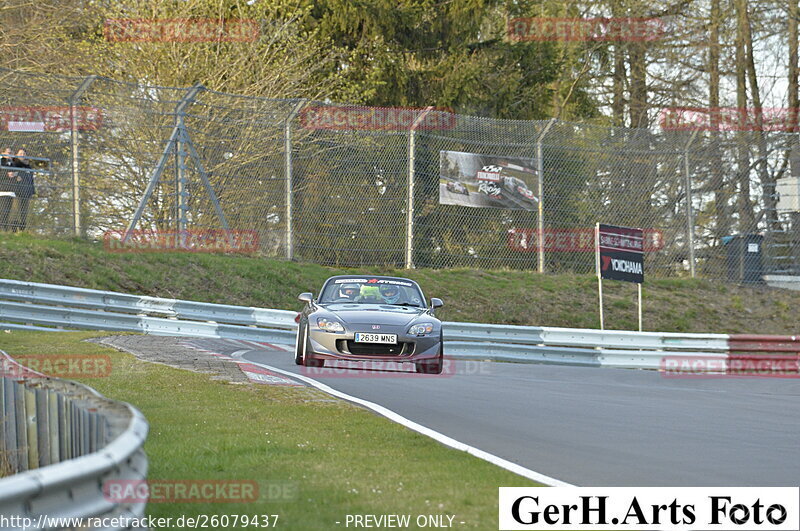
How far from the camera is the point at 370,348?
42.3 feet

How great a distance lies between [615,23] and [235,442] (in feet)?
115

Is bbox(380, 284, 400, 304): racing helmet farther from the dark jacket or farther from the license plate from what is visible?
the dark jacket

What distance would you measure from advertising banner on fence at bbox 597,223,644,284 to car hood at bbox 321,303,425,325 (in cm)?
828

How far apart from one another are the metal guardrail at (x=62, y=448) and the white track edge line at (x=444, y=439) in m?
2.87

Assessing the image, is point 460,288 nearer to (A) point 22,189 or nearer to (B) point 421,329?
(A) point 22,189

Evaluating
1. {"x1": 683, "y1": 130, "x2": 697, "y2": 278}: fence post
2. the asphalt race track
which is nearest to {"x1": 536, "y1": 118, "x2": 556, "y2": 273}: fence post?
{"x1": 683, "y1": 130, "x2": 697, "y2": 278}: fence post

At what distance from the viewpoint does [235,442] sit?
8188 millimetres

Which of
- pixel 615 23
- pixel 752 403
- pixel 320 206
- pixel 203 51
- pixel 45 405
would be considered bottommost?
pixel 752 403

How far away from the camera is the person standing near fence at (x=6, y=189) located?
19.7 metres

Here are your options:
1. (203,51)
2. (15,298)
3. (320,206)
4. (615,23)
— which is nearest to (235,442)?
(15,298)

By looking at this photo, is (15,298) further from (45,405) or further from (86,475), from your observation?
(86,475)

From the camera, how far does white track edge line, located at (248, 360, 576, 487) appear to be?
277 inches

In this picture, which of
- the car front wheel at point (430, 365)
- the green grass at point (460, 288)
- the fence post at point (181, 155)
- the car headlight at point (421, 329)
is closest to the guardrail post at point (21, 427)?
the car headlight at point (421, 329)

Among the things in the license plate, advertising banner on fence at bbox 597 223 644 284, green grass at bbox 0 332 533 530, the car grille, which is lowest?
green grass at bbox 0 332 533 530
